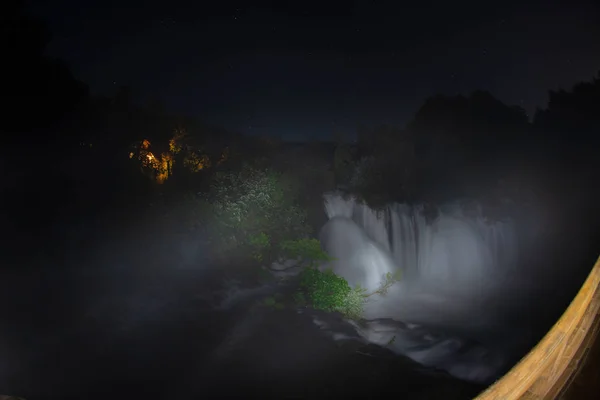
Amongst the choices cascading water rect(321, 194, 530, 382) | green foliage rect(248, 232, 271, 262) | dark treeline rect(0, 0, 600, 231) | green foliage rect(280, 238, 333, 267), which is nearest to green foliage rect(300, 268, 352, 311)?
cascading water rect(321, 194, 530, 382)

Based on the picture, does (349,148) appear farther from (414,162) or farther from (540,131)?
(540,131)

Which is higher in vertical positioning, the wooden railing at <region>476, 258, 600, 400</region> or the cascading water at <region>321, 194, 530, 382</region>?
the cascading water at <region>321, 194, 530, 382</region>

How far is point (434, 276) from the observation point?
1460 centimetres

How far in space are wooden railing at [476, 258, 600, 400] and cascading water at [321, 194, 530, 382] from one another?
3.99 m

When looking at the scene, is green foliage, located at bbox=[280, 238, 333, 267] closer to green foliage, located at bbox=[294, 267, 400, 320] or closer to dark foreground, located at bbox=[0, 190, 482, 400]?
green foliage, located at bbox=[294, 267, 400, 320]

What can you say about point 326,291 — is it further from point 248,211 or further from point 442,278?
point 442,278

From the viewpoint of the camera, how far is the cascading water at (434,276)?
30.2 feet

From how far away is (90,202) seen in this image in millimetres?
12688

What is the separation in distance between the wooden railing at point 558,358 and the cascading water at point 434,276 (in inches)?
157

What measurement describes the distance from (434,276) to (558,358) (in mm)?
10360

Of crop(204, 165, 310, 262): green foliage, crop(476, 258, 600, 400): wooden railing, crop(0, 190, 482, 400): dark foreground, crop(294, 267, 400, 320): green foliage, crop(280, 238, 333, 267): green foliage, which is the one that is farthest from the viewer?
crop(204, 165, 310, 262): green foliage

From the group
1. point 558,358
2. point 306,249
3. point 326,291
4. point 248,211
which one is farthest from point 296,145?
point 558,358

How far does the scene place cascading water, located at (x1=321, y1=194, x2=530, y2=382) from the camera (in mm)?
9219

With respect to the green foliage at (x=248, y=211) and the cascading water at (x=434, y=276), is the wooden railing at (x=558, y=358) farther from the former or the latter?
the green foliage at (x=248, y=211)
